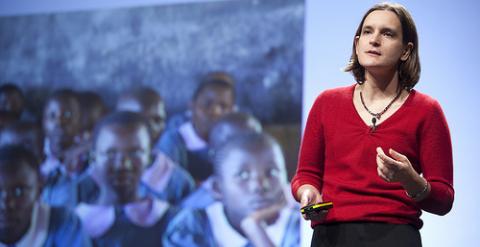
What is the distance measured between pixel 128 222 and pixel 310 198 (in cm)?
199

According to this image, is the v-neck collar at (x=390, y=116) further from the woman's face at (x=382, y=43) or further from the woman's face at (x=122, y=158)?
the woman's face at (x=122, y=158)

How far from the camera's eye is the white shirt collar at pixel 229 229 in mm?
2809

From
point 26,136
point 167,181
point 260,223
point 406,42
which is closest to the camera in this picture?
point 406,42

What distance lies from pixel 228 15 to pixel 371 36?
5.85ft

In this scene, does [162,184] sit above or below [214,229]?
above

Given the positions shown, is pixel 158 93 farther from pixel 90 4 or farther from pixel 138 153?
pixel 90 4

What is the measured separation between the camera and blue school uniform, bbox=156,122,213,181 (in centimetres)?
303

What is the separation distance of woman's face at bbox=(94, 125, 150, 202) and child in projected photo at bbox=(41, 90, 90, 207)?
4.0 inches

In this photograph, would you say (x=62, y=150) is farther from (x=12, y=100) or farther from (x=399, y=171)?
(x=399, y=171)

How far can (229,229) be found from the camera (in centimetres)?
291

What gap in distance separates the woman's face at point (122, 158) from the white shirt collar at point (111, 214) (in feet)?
0.22

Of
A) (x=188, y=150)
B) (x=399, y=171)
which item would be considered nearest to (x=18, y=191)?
(x=188, y=150)

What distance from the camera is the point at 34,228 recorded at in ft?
10.9

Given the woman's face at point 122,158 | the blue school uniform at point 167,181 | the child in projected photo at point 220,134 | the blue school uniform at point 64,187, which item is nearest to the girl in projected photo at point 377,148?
the child in projected photo at point 220,134
